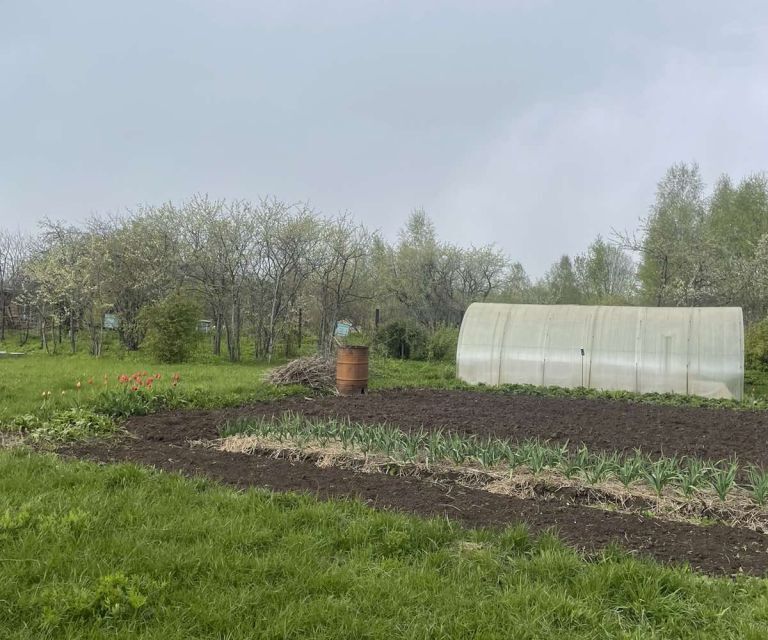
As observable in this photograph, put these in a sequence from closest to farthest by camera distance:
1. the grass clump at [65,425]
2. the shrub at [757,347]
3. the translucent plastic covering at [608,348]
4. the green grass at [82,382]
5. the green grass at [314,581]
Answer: the green grass at [314,581] < the grass clump at [65,425] < the green grass at [82,382] < the translucent plastic covering at [608,348] < the shrub at [757,347]

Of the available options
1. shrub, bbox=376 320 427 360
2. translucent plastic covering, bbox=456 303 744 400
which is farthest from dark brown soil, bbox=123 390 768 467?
shrub, bbox=376 320 427 360

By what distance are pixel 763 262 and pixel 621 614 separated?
65.4ft

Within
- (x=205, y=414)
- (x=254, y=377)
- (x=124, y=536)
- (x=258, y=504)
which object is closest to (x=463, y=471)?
(x=258, y=504)

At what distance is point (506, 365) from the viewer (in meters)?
13.8

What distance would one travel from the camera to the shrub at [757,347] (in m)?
15.1

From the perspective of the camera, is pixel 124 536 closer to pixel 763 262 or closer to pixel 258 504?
pixel 258 504

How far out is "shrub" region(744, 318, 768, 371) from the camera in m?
15.1

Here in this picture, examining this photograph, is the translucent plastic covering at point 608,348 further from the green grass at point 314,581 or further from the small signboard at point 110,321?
the small signboard at point 110,321

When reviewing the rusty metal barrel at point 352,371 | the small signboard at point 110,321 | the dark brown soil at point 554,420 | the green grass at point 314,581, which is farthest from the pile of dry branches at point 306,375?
the small signboard at point 110,321

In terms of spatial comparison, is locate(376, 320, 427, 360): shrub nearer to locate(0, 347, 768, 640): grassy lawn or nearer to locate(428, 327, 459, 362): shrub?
locate(428, 327, 459, 362): shrub

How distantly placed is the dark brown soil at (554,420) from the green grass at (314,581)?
3.45 meters

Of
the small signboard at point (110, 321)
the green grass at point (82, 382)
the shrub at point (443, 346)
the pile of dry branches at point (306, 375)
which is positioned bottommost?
the green grass at point (82, 382)

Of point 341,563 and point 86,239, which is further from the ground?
point 86,239

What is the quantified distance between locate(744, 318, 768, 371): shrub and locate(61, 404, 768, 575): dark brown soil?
1142 centimetres
